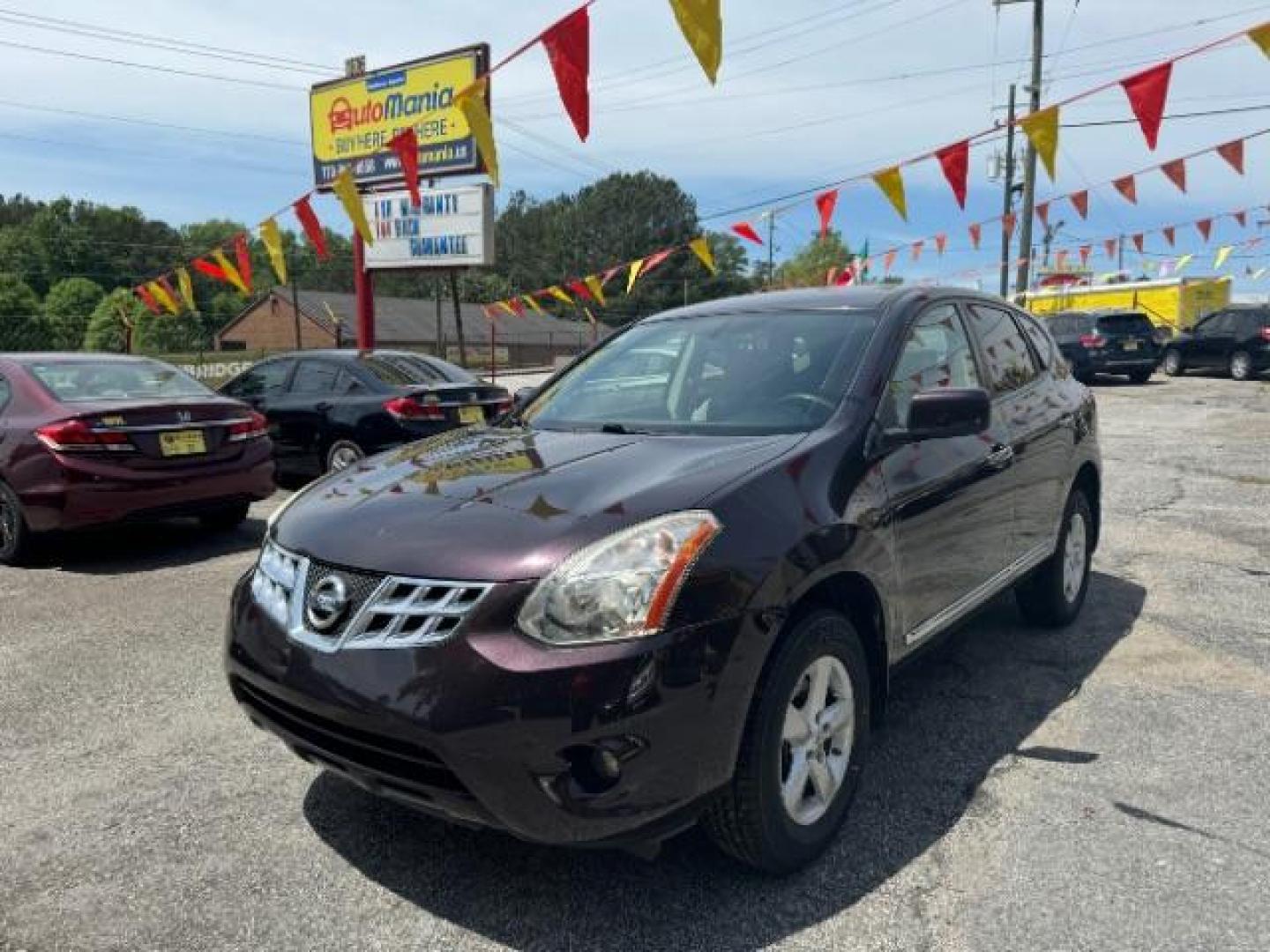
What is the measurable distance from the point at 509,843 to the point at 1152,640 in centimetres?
335

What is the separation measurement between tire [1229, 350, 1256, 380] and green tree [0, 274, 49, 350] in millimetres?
45879

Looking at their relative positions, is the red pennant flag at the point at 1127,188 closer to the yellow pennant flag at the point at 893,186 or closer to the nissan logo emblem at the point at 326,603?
the yellow pennant flag at the point at 893,186

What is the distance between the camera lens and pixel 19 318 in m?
53.0

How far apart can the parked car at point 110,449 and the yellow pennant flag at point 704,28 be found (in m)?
3.96

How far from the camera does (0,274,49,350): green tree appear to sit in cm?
4597

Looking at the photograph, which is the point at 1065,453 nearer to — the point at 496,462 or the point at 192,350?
the point at 496,462

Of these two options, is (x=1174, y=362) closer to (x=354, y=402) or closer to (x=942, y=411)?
(x=354, y=402)

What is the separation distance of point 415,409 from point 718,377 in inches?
218

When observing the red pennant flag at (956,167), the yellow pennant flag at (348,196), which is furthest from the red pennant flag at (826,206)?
the yellow pennant flag at (348,196)

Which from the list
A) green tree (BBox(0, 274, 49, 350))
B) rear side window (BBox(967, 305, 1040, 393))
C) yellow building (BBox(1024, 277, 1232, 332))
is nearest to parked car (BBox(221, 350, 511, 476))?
rear side window (BBox(967, 305, 1040, 393))

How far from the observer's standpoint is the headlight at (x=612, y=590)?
86.0 inches

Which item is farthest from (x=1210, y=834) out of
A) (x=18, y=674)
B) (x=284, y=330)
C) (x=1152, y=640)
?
(x=284, y=330)

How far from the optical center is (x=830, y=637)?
262 centimetres

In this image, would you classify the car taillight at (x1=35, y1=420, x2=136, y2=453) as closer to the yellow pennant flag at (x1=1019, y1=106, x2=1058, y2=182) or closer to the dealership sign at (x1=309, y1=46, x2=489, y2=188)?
the yellow pennant flag at (x1=1019, y1=106, x2=1058, y2=182)
